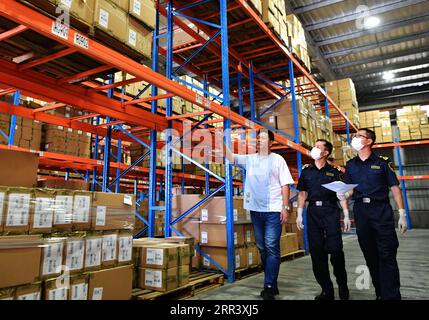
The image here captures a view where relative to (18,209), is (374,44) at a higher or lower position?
higher

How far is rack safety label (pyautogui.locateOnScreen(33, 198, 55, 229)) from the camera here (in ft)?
7.98

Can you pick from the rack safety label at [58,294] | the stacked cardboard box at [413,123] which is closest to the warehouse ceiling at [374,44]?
the stacked cardboard box at [413,123]

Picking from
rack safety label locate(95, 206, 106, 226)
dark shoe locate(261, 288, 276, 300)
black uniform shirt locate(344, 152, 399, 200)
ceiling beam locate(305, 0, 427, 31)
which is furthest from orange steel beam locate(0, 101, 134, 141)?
ceiling beam locate(305, 0, 427, 31)

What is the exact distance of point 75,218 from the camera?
2709 millimetres

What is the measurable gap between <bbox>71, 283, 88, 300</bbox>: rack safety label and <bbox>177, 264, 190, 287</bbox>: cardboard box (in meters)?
1.16

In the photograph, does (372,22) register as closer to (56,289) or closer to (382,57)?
(382,57)

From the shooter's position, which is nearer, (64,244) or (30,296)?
(30,296)

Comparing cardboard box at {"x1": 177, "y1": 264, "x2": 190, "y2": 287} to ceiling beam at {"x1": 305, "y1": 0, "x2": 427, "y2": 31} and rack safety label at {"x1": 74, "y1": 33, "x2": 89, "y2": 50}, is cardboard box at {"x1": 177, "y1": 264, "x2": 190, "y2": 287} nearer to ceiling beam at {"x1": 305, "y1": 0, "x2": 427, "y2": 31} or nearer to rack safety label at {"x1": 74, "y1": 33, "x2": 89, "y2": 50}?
rack safety label at {"x1": 74, "y1": 33, "x2": 89, "y2": 50}

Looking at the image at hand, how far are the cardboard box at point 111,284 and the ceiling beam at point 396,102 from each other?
17.6 meters

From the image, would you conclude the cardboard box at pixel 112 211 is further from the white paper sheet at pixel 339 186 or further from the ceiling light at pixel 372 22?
the ceiling light at pixel 372 22

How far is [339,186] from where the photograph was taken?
312 cm

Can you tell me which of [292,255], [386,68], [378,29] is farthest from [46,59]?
[386,68]

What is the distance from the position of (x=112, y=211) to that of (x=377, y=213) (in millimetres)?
2506
